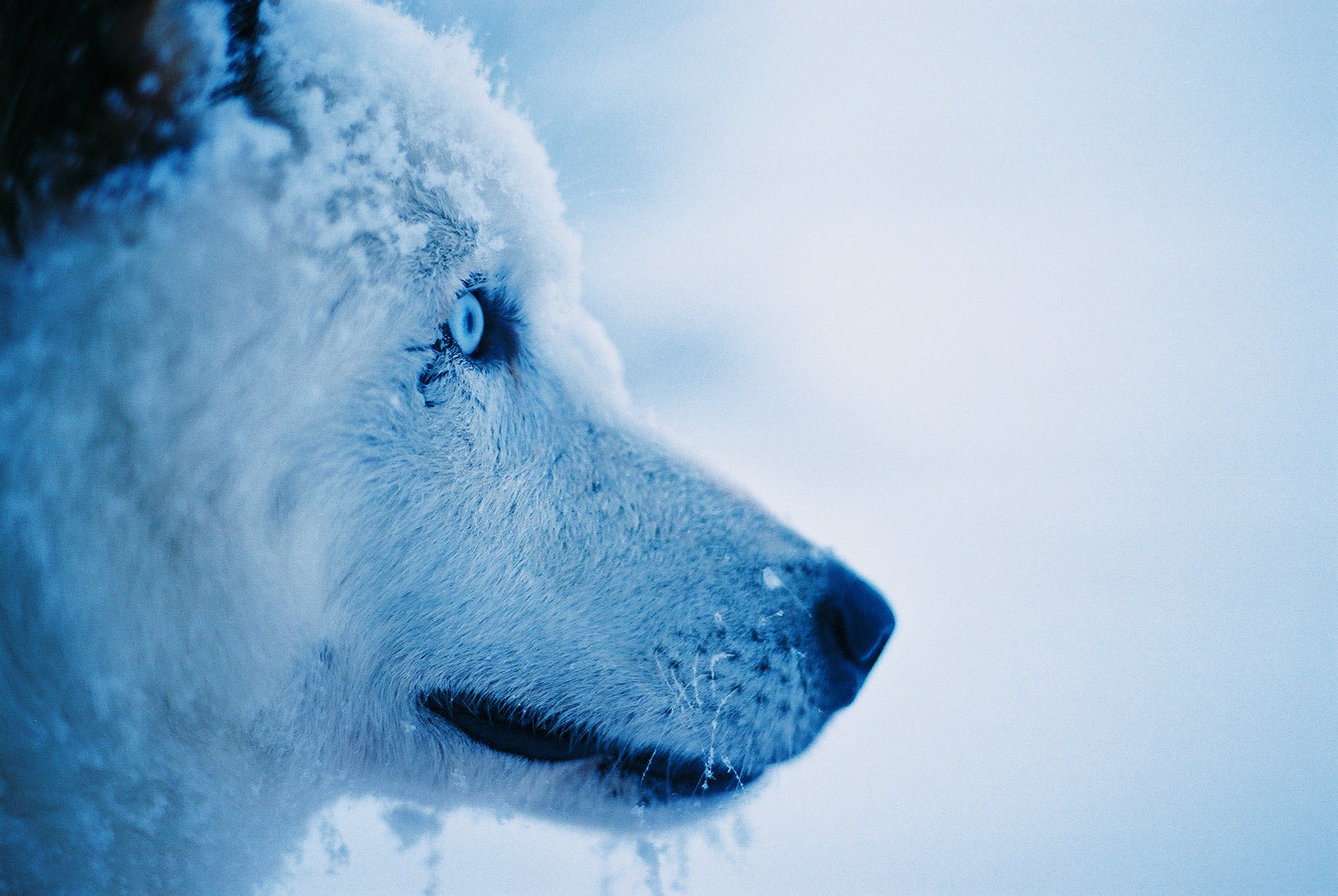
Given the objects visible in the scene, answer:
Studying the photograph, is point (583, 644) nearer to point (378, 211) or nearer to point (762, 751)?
point (762, 751)

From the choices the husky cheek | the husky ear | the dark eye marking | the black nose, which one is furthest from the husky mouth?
the husky ear

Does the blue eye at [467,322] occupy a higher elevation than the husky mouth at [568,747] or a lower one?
higher

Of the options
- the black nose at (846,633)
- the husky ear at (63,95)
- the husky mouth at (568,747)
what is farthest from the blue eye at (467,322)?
the black nose at (846,633)

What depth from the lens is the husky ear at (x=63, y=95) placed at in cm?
74

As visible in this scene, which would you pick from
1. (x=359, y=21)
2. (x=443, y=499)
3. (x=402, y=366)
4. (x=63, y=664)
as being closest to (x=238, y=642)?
(x=63, y=664)

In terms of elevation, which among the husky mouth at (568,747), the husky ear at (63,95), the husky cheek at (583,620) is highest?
the husky ear at (63,95)

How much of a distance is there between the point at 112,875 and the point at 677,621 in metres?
0.80

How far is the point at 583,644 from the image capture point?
1050mm

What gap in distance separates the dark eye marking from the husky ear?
0.39m

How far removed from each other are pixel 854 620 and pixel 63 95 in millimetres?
1205

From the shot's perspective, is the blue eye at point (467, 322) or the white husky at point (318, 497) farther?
the blue eye at point (467, 322)

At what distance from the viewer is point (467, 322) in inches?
42.7

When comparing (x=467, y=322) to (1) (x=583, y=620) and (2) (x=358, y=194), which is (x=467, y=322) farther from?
(1) (x=583, y=620)

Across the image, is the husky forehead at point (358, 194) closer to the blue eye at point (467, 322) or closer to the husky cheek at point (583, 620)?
the blue eye at point (467, 322)
